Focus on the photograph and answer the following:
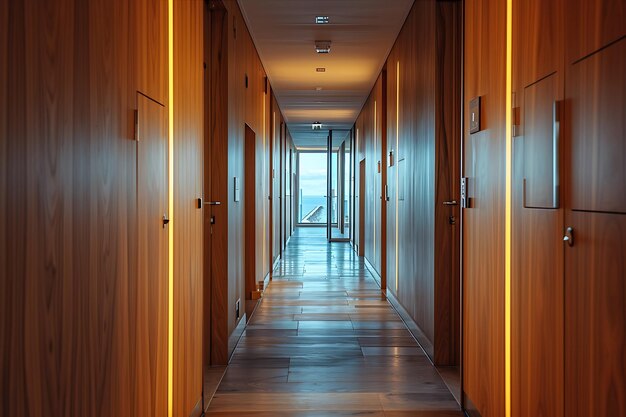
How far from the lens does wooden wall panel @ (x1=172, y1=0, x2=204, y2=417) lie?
2820 mm

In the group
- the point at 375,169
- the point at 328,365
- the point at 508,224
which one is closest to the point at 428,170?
the point at 328,365

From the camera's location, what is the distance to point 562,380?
78.0 inches

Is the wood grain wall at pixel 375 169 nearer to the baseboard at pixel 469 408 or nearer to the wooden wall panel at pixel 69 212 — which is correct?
the baseboard at pixel 469 408

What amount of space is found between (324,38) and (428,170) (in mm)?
2565

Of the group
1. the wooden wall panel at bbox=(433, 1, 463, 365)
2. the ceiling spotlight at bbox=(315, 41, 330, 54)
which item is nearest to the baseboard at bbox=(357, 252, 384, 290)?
the ceiling spotlight at bbox=(315, 41, 330, 54)

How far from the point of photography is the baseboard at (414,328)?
4.65m

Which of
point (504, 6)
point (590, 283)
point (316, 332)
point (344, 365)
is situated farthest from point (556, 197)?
point (316, 332)

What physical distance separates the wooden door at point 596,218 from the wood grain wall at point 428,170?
8.19 feet

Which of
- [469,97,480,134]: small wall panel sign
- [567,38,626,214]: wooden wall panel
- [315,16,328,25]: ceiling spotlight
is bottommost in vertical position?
[567,38,626,214]: wooden wall panel

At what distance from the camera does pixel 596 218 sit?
1753 millimetres

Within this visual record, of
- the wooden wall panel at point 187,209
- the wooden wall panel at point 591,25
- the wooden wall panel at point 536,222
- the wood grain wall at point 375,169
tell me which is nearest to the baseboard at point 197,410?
the wooden wall panel at point 187,209

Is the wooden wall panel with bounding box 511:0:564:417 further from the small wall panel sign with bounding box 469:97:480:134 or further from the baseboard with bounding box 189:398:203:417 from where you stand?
the baseboard with bounding box 189:398:203:417

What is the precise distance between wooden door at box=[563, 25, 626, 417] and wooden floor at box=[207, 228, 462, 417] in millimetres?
1738

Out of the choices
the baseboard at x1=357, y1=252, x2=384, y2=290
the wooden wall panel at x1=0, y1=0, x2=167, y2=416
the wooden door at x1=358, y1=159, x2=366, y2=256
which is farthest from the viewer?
the wooden door at x1=358, y1=159, x2=366, y2=256
